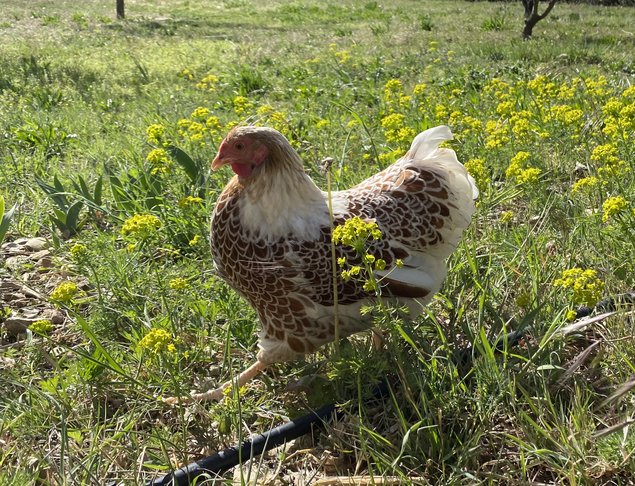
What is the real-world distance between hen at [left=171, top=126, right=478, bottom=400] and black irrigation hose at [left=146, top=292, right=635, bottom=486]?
0.30 metres

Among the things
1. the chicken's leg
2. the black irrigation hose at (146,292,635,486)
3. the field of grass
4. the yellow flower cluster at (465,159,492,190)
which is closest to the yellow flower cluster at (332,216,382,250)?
the field of grass

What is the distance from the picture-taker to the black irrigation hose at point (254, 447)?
1.92 meters

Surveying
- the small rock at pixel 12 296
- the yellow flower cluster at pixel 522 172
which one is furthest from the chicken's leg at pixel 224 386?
the yellow flower cluster at pixel 522 172

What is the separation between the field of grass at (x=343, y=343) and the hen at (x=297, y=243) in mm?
126

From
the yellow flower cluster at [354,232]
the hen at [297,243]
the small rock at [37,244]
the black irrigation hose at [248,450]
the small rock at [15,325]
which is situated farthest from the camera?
the small rock at [37,244]

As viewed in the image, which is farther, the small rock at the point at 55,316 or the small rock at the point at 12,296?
the small rock at the point at 12,296

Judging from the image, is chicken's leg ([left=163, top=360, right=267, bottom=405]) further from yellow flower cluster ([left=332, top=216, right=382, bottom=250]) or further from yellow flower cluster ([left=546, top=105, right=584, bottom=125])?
yellow flower cluster ([left=546, top=105, right=584, bottom=125])

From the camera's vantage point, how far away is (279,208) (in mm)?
2291

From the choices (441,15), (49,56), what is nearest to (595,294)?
(49,56)

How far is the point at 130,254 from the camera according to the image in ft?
9.81

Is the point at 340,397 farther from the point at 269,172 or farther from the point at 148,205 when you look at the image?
the point at 148,205

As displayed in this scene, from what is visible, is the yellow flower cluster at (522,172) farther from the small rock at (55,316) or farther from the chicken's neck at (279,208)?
the small rock at (55,316)

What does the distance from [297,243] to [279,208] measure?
0.45ft

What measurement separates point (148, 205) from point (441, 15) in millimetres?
13428
